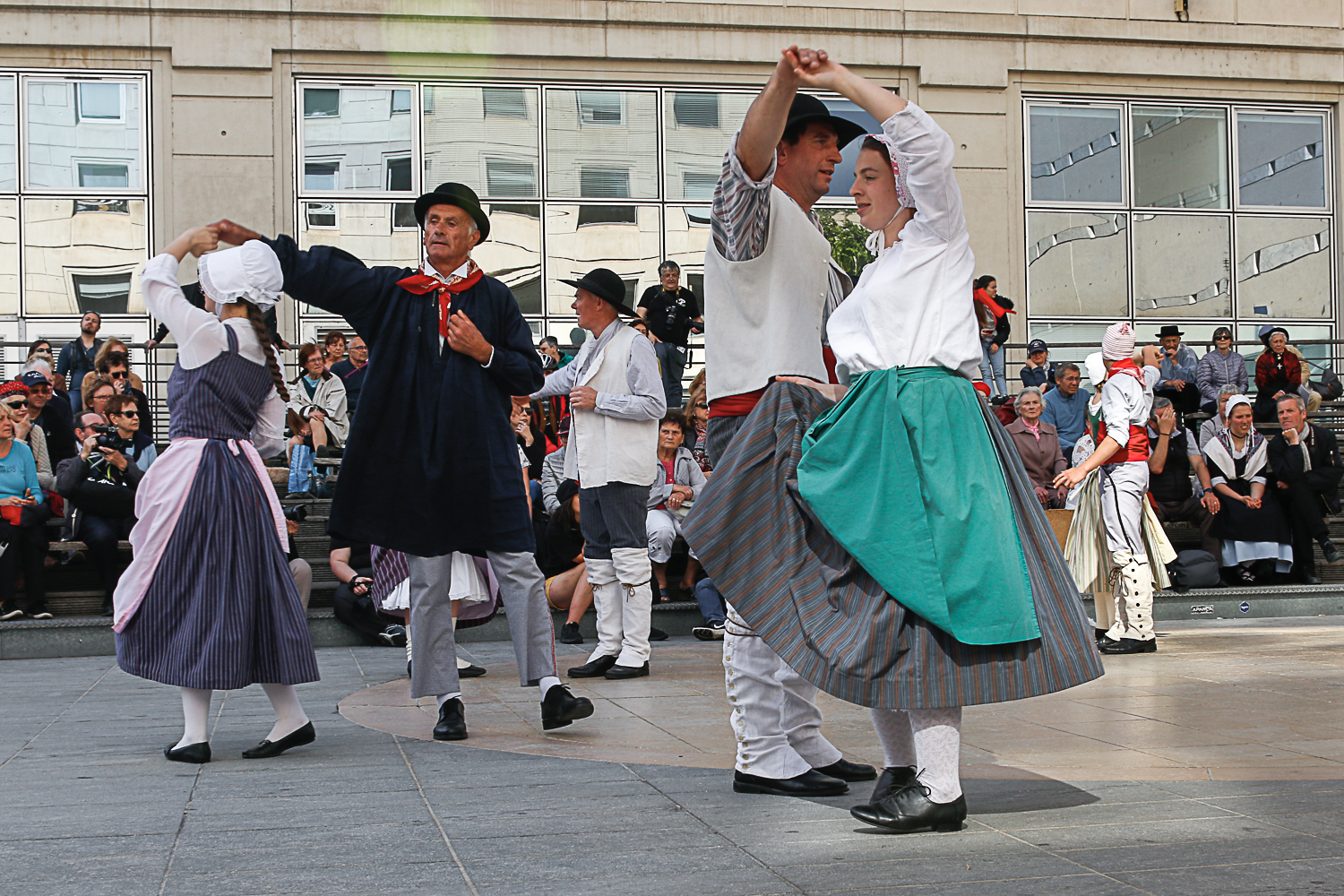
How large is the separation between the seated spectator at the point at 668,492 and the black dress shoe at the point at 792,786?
21.1 feet

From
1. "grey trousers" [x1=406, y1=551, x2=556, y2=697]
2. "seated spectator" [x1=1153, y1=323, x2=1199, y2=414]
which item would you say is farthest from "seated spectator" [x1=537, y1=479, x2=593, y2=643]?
"seated spectator" [x1=1153, y1=323, x2=1199, y2=414]

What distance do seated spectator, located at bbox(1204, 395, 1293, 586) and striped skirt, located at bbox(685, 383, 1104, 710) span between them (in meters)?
10.1

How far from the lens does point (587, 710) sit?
5.68m

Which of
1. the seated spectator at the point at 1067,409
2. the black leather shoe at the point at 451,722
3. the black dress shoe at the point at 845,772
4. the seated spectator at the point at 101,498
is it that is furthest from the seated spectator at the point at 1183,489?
the black dress shoe at the point at 845,772

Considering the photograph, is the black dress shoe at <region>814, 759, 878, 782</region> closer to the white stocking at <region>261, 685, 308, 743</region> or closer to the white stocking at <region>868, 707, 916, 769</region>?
the white stocking at <region>868, 707, 916, 769</region>

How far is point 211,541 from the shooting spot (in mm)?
5316

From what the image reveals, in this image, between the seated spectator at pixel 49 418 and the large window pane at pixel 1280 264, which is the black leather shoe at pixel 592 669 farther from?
the large window pane at pixel 1280 264

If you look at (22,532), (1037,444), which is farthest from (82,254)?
(1037,444)

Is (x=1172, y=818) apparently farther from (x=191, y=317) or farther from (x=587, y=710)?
(x=191, y=317)

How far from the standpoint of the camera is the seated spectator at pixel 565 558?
34.3ft

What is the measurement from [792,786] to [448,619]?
1882 millimetres

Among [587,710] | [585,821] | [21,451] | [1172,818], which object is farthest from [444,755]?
[21,451]

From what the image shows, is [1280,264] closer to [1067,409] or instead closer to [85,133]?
[1067,409]

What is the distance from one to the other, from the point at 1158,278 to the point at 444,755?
61.6 ft
